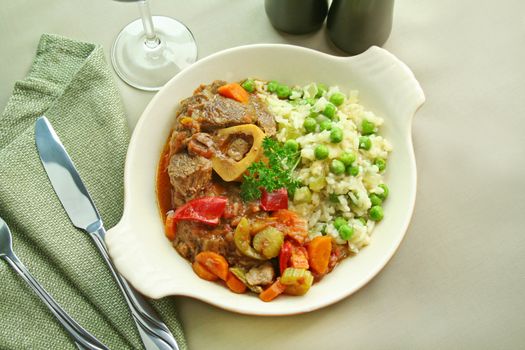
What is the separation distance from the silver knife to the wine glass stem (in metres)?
1.02

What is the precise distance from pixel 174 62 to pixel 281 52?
0.97 metres

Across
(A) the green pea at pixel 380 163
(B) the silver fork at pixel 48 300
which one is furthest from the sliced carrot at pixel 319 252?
(B) the silver fork at pixel 48 300

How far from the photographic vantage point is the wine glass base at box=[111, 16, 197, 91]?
4.57 metres

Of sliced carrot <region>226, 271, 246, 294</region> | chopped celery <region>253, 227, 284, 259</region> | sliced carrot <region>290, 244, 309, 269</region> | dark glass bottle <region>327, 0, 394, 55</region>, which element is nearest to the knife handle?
sliced carrot <region>226, 271, 246, 294</region>

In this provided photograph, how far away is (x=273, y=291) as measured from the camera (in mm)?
3635

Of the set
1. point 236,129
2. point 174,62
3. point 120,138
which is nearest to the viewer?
point 236,129

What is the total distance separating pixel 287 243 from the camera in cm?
365

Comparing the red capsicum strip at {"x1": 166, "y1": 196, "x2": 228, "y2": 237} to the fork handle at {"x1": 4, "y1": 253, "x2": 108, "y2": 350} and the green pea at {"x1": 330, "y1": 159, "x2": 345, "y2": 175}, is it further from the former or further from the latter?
the fork handle at {"x1": 4, "y1": 253, "x2": 108, "y2": 350}

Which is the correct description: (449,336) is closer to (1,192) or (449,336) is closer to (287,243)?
(287,243)

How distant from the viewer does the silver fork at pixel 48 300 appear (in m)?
3.62

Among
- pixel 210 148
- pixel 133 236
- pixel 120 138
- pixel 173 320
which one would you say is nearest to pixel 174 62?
pixel 120 138

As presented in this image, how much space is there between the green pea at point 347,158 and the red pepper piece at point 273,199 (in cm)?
44

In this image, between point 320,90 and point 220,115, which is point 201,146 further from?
point 320,90

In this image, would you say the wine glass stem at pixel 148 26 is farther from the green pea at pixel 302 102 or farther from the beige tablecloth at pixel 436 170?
the green pea at pixel 302 102
